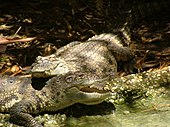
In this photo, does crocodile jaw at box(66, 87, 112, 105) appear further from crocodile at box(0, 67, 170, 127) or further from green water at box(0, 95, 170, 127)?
green water at box(0, 95, 170, 127)

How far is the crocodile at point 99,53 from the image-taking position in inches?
142

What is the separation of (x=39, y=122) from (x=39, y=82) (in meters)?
0.42

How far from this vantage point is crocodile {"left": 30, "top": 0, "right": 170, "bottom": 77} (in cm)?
361

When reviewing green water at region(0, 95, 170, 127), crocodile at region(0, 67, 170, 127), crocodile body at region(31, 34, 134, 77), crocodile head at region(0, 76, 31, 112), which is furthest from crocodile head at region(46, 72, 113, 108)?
crocodile body at region(31, 34, 134, 77)

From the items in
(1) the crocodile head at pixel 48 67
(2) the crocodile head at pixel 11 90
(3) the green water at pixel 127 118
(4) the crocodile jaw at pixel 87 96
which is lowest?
(3) the green water at pixel 127 118

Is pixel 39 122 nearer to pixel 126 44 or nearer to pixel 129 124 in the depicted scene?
pixel 129 124

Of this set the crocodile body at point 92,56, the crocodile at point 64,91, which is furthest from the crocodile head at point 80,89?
the crocodile body at point 92,56

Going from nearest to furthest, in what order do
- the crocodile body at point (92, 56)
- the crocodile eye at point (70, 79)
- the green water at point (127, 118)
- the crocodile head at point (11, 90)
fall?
the green water at point (127, 118) → the crocodile eye at point (70, 79) → the crocodile head at point (11, 90) → the crocodile body at point (92, 56)

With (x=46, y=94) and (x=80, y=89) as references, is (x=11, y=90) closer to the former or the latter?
(x=46, y=94)

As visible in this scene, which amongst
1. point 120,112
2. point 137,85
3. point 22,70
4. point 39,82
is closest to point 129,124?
point 120,112

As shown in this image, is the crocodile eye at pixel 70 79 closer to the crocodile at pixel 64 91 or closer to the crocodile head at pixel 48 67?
the crocodile at pixel 64 91

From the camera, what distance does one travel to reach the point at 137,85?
10.7 feet

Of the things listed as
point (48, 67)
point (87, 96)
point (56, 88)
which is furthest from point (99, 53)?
point (87, 96)

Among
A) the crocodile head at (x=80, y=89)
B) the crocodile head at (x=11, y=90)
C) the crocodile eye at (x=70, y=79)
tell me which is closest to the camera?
the crocodile head at (x=80, y=89)
